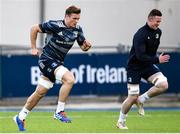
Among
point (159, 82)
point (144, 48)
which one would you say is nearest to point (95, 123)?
point (159, 82)

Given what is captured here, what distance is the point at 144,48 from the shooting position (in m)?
14.7

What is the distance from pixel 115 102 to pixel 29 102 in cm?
892

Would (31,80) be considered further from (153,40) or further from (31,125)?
(153,40)

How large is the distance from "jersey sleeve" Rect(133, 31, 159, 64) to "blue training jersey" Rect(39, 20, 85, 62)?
114 centimetres

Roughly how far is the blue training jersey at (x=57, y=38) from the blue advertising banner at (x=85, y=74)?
25.2 ft

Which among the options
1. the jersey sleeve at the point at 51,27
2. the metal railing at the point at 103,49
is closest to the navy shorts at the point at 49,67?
the jersey sleeve at the point at 51,27

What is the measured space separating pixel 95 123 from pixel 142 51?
237 centimetres

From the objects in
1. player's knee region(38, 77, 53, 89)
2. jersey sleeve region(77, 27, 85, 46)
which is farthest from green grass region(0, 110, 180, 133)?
jersey sleeve region(77, 27, 85, 46)

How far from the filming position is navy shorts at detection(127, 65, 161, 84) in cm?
1496

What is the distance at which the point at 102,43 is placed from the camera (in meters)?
27.1

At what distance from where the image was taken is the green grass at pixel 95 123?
14469 millimetres

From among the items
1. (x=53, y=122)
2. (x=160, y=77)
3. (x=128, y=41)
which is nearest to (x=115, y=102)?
(x=128, y=41)

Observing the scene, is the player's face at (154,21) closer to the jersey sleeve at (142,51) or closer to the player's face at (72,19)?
the jersey sleeve at (142,51)

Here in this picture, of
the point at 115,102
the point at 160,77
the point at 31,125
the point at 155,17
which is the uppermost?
the point at 155,17
